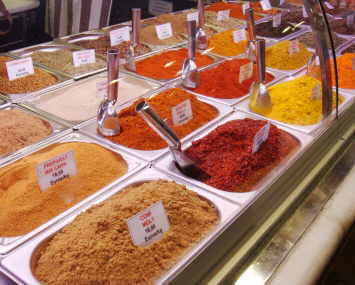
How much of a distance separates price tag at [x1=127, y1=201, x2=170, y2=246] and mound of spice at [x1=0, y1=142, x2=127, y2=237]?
31cm

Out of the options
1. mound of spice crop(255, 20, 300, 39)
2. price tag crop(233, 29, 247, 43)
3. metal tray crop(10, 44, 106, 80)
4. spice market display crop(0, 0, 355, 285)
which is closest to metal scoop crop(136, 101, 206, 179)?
spice market display crop(0, 0, 355, 285)

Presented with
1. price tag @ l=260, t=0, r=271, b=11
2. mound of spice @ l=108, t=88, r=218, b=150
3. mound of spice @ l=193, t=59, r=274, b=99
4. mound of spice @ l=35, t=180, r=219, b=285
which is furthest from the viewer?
price tag @ l=260, t=0, r=271, b=11

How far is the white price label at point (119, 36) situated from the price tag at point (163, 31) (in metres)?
0.21

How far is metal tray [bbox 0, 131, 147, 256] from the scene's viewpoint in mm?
1085

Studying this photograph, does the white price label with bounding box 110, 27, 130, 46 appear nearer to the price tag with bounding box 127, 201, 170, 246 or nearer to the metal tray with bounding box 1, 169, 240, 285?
the metal tray with bounding box 1, 169, 240, 285

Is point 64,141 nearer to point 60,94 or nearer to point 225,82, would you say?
point 60,94

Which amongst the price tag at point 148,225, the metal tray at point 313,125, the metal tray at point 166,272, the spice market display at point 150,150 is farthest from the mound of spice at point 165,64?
the price tag at point 148,225

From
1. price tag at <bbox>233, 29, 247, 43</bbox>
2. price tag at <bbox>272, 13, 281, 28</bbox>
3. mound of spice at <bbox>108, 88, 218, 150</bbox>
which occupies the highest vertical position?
price tag at <bbox>272, 13, 281, 28</bbox>

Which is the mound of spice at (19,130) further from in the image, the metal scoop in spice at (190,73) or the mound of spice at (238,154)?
the metal scoop in spice at (190,73)

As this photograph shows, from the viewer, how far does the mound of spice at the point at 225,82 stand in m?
2.02

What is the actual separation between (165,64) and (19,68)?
76 centimetres

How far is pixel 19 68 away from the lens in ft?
6.71

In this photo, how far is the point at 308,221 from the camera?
1.37 meters

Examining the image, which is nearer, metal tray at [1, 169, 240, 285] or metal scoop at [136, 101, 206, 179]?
metal tray at [1, 169, 240, 285]
